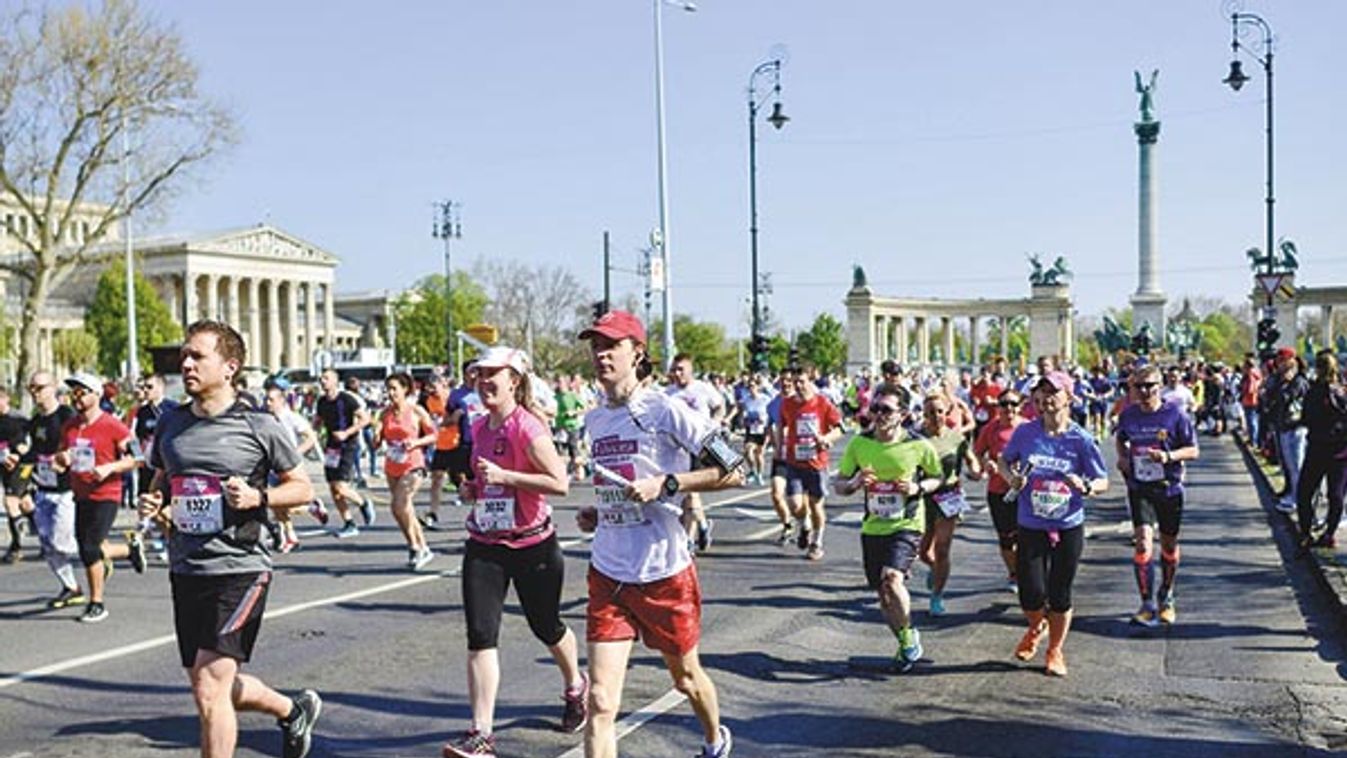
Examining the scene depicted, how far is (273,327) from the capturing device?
117312mm

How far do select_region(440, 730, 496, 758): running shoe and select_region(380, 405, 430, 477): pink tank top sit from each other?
666cm

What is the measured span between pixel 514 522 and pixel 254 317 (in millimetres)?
116557

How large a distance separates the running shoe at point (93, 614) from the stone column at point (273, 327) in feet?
363

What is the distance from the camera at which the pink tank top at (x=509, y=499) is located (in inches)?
261

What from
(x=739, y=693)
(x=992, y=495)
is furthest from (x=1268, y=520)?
(x=739, y=693)

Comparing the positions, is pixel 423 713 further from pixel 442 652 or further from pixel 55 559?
pixel 55 559

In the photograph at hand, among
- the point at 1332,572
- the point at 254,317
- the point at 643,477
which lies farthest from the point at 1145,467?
the point at 254,317

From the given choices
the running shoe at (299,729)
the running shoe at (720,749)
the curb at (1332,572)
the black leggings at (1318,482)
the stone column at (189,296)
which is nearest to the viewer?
the running shoe at (720,749)

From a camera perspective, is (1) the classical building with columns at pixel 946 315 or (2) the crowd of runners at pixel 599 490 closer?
(2) the crowd of runners at pixel 599 490

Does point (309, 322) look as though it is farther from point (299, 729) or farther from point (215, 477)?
point (215, 477)

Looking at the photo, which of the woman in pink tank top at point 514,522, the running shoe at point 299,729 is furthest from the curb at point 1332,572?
the running shoe at point 299,729

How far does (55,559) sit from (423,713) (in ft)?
16.7

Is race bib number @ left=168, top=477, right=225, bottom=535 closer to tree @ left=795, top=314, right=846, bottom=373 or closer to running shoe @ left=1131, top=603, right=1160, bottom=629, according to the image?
running shoe @ left=1131, top=603, right=1160, bottom=629

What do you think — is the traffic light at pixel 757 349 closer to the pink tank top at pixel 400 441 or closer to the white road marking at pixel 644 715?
the pink tank top at pixel 400 441
